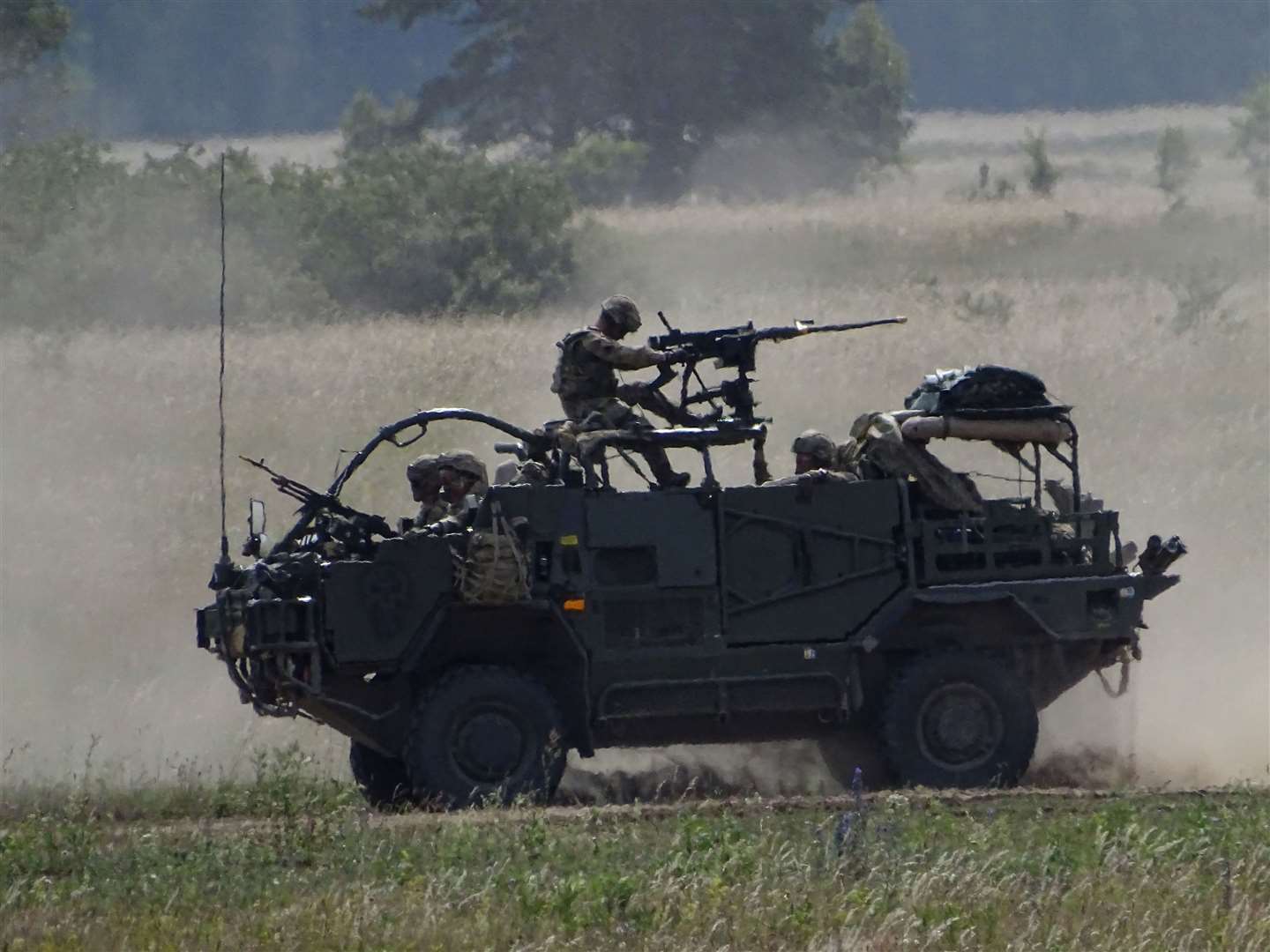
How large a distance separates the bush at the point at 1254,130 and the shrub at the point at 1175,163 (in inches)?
80.8

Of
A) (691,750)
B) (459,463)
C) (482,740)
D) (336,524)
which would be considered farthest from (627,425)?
(691,750)

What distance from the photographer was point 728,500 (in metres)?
13.9

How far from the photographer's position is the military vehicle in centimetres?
1342

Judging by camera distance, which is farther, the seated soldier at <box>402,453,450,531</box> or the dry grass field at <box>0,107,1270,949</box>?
the seated soldier at <box>402,453,450,531</box>

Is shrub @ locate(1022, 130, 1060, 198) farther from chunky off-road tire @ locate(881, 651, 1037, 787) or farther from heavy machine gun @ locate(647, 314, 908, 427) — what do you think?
chunky off-road tire @ locate(881, 651, 1037, 787)

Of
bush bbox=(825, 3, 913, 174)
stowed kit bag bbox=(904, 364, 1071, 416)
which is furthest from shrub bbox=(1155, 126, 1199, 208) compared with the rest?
stowed kit bag bbox=(904, 364, 1071, 416)

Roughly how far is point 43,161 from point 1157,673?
66.2 ft

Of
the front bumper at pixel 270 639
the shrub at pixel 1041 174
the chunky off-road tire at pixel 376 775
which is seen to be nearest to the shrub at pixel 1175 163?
the shrub at pixel 1041 174

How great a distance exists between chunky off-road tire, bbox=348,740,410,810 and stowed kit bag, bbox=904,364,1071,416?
3.62m

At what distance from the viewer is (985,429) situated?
14312 millimetres

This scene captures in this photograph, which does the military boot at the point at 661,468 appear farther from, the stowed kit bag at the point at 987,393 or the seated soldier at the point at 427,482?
the stowed kit bag at the point at 987,393

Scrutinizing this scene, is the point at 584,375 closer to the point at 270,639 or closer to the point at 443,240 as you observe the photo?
the point at 270,639

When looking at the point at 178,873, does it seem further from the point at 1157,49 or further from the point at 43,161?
the point at 1157,49

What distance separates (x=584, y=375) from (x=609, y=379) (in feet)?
Result: 0.49
